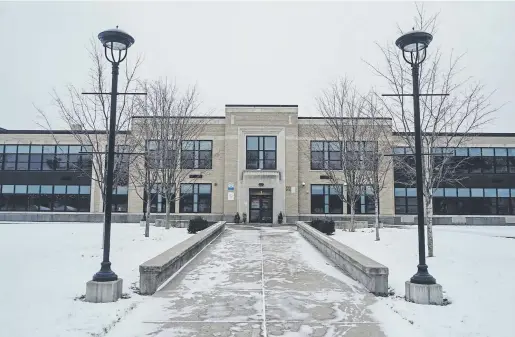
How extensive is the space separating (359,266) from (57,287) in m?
6.41

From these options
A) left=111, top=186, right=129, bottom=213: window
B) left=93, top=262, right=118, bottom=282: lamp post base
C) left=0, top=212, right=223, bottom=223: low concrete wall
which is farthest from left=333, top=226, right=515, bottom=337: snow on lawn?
left=111, top=186, right=129, bottom=213: window

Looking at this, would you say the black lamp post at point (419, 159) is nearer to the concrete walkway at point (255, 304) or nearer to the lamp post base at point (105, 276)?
the concrete walkway at point (255, 304)

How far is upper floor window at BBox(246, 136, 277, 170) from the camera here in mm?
34844

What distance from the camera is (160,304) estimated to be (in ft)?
24.0

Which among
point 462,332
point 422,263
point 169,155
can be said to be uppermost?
point 169,155

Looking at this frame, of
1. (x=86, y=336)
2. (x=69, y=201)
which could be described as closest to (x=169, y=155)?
(x=86, y=336)

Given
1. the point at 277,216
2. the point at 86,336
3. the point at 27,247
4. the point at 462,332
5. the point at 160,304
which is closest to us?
the point at 86,336

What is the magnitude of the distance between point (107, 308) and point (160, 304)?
923 millimetres

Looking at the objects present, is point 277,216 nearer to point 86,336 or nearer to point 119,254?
point 119,254

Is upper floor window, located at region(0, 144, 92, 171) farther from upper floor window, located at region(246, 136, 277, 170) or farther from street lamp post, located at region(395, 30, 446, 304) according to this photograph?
street lamp post, located at region(395, 30, 446, 304)

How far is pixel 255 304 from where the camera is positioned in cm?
734

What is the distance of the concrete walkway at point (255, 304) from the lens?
5.95m

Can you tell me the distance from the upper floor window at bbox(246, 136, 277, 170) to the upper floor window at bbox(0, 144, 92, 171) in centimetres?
1571

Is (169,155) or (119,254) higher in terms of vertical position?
(169,155)
